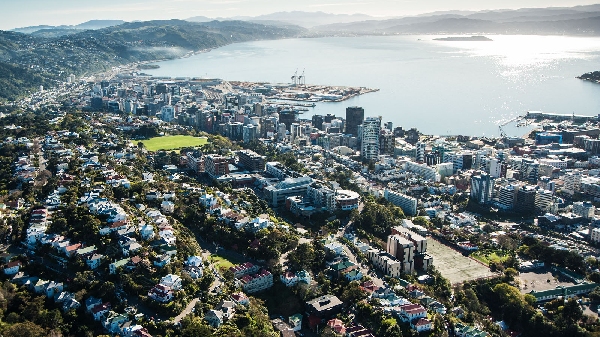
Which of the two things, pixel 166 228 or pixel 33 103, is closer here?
pixel 166 228

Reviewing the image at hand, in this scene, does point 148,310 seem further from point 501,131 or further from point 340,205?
point 501,131

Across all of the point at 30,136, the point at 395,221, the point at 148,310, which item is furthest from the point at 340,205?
the point at 30,136

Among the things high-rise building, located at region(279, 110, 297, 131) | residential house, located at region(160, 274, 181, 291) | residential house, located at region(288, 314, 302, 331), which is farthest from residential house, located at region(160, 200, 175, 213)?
high-rise building, located at region(279, 110, 297, 131)

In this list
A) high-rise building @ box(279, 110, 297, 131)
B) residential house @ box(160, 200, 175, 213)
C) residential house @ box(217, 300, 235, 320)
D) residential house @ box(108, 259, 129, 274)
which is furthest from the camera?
high-rise building @ box(279, 110, 297, 131)

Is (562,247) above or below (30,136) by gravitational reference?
below

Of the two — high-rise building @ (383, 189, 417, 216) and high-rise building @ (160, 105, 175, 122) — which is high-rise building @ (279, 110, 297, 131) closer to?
high-rise building @ (160, 105, 175, 122)

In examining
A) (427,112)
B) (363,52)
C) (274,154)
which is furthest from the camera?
(363,52)

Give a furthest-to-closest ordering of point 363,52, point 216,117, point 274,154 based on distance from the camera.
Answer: point 363,52
point 216,117
point 274,154

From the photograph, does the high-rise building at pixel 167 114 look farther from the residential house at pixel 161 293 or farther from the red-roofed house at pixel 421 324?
the red-roofed house at pixel 421 324
